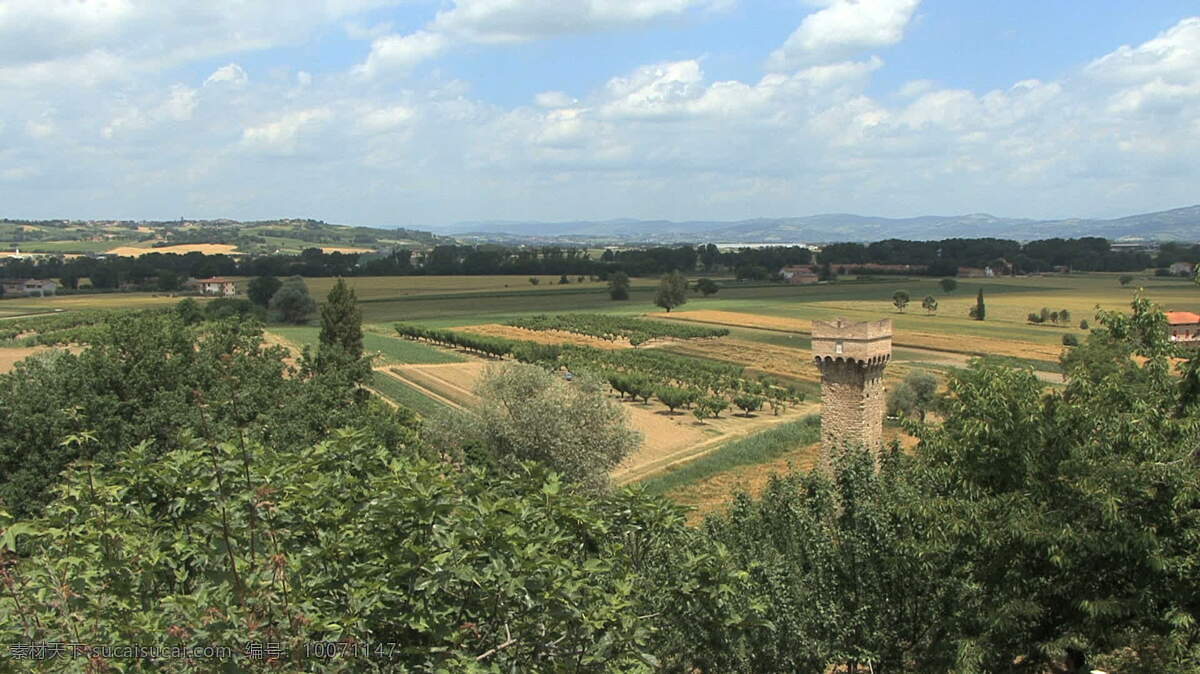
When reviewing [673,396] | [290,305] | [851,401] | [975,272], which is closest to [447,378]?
[673,396]

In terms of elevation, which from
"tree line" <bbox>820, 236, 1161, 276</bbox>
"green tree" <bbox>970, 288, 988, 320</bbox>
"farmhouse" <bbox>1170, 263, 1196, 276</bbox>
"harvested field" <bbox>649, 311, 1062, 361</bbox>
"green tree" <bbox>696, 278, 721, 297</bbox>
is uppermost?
"tree line" <bbox>820, 236, 1161, 276</bbox>

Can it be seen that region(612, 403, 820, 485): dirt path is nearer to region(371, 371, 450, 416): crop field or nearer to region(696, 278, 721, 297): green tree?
region(371, 371, 450, 416): crop field

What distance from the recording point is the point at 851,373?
2250 centimetres

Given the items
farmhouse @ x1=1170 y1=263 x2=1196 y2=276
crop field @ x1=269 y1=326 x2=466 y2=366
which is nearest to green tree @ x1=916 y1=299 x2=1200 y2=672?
crop field @ x1=269 y1=326 x2=466 y2=366

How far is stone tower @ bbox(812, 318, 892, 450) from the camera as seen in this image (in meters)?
22.0

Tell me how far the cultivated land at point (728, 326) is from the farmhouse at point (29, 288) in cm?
648

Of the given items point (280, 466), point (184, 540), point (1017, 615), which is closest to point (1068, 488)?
point (1017, 615)

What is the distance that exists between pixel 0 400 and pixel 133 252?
172 metres

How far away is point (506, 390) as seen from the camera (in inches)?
1268

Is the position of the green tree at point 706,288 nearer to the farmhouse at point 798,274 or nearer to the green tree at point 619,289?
the green tree at point 619,289

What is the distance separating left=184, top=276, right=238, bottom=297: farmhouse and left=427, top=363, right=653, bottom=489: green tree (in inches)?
3351

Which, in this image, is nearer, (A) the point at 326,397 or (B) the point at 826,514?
(B) the point at 826,514

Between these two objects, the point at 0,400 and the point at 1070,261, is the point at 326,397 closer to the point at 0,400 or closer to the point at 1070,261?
the point at 0,400

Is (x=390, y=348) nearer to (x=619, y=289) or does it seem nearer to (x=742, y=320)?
(x=742, y=320)
